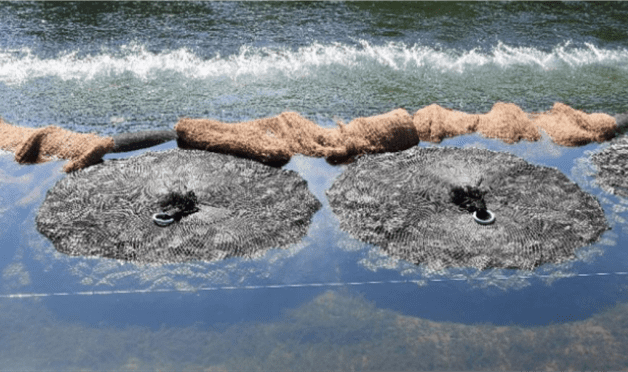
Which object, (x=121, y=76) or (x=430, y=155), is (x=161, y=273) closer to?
(x=430, y=155)

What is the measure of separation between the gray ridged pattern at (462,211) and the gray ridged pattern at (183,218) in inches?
24.1

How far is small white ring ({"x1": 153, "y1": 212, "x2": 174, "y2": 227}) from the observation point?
528cm

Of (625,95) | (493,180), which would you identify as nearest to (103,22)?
(493,180)

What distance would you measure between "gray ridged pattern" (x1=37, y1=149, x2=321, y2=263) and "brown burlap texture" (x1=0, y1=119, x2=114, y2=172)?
A: 9.6 inches

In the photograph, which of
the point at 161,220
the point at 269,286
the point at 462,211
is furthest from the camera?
the point at 462,211

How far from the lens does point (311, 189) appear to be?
20.1ft

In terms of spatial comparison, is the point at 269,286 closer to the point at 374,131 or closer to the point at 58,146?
the point at 374,131

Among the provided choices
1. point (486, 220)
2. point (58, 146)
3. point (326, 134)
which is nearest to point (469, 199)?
point (486, 220)

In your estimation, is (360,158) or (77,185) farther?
(360,158)

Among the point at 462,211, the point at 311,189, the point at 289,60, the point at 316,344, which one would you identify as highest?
the point at 462,211

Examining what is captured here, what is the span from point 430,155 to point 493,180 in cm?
80

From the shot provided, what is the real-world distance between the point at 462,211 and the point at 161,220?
285 centimetres

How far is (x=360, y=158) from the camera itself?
664 centimetres

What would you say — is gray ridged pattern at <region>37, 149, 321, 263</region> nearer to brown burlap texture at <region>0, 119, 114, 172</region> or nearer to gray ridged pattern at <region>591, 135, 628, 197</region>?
brown burlap texture at <region>0, 119, 114, 172</region>
